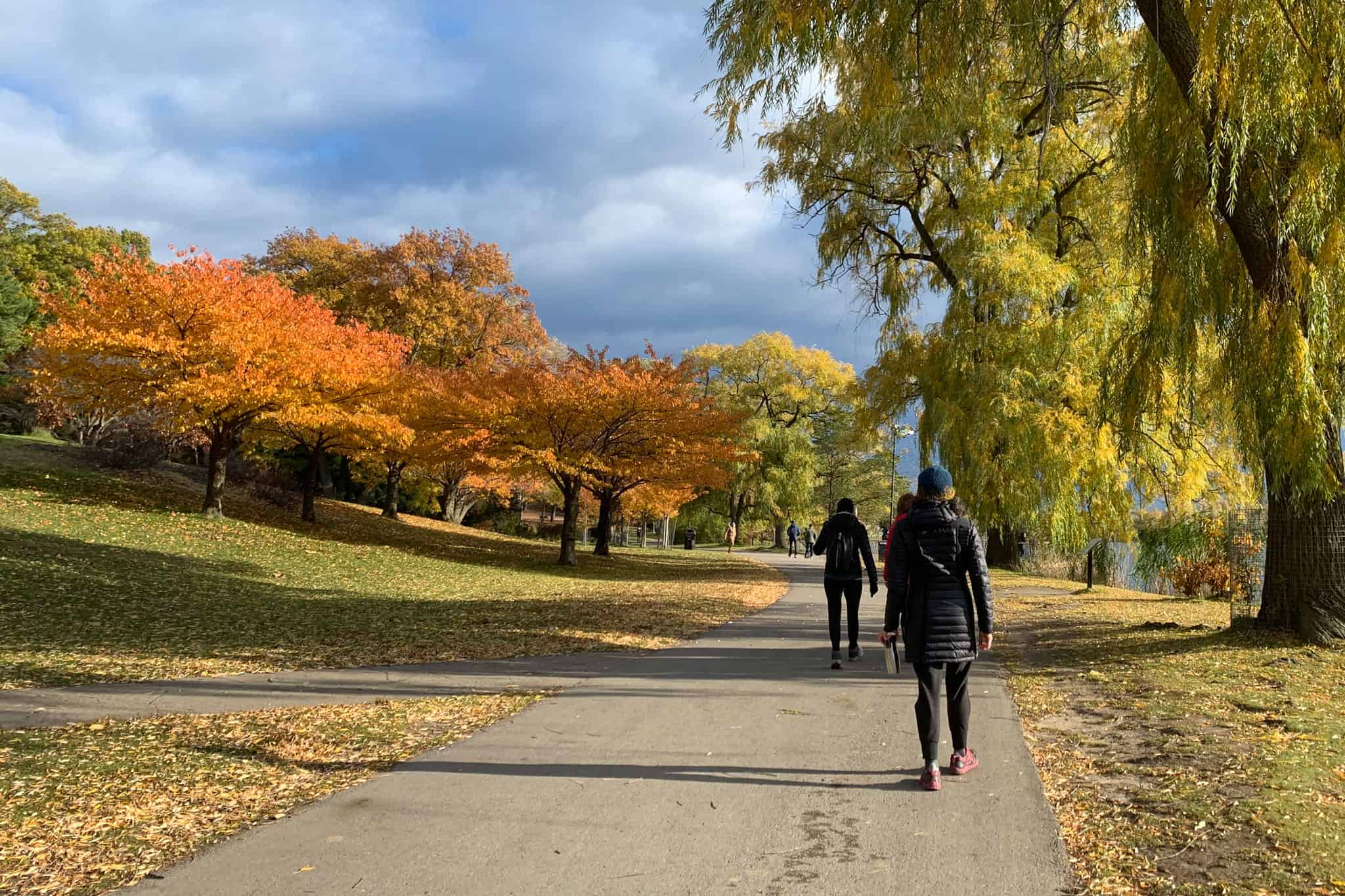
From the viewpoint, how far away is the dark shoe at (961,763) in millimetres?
4684

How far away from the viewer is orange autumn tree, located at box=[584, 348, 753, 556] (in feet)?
70.0

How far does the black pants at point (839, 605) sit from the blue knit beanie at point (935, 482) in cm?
331

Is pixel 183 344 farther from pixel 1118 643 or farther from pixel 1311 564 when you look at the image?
pixel 1311 564

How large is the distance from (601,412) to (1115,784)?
17.5 m

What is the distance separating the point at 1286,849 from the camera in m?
3.53

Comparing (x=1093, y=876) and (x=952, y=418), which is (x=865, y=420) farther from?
(x=1093, y=876)

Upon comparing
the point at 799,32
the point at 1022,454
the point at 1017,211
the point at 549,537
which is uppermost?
the point at 1017,211

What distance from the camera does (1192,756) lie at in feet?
16.3

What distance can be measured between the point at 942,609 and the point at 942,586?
0.47 feet

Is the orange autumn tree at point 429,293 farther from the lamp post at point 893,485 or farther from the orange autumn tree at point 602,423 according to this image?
the lamp post at point 893,485

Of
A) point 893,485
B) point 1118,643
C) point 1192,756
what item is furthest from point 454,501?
point 1192,756

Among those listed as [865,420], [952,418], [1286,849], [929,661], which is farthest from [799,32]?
[865,420]

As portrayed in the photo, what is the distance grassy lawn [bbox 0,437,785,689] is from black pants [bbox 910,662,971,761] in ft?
17.0

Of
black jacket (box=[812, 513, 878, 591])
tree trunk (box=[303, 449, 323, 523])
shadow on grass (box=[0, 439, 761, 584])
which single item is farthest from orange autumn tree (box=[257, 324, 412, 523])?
black jacket (box=[812, 513, 878, 591])
